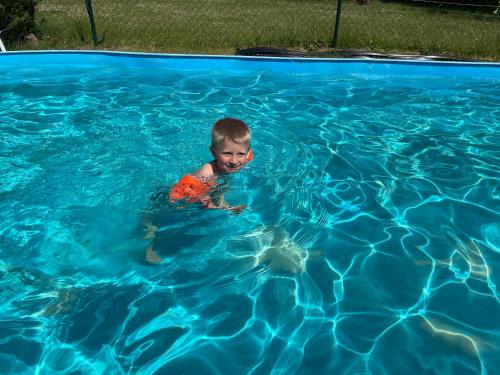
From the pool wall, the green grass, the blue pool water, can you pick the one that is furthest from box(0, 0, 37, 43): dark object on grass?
the blue pool water

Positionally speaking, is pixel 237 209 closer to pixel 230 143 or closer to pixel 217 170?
pixel 217 170

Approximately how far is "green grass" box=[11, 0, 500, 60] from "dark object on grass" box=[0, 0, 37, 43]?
15.8 inches

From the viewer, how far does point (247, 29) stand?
9.99 m

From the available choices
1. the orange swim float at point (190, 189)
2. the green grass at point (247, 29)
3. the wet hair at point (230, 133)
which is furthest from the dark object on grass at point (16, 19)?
the wet hair at point (230, 133)

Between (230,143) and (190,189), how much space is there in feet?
1.61

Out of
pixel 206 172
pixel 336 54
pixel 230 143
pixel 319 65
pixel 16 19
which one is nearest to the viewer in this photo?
pixel 230 143

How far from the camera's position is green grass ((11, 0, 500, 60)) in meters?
8.86

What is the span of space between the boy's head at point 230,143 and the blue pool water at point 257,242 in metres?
0.50

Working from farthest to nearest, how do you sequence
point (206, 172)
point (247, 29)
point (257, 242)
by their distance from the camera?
point (247, 29), point (206, 172), point (257, 242)

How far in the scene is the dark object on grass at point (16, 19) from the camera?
8.47m

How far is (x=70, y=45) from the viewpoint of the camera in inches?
352

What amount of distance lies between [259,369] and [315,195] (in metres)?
1.92

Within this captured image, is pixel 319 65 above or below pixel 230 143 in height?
below

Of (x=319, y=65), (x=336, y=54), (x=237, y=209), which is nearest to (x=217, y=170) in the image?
(x=237, y=209)
